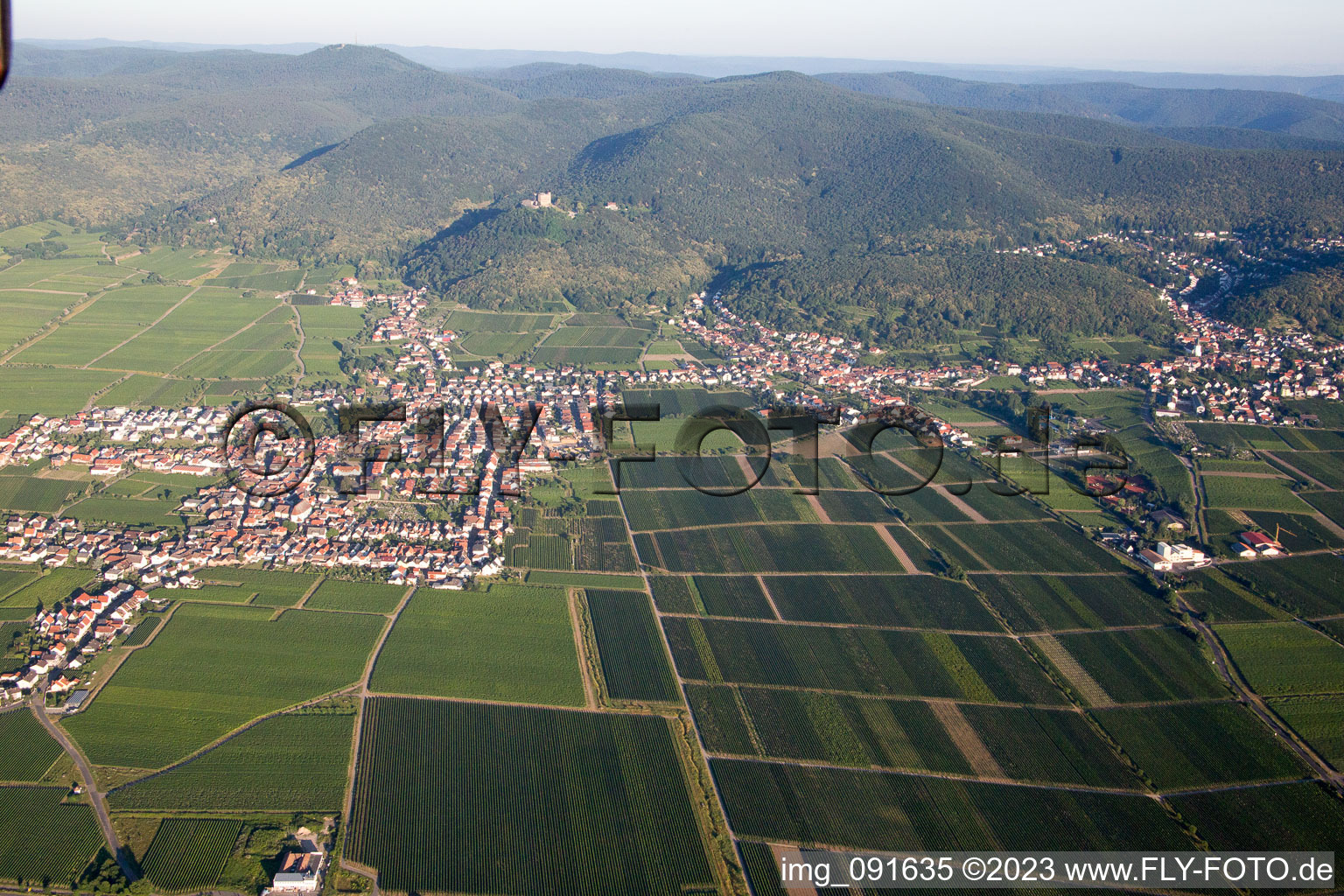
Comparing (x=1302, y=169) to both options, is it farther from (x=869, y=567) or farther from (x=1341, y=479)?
(x=869, y=567)

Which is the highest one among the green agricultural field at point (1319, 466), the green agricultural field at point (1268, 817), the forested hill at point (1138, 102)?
the forested hill at point (1138, 102)

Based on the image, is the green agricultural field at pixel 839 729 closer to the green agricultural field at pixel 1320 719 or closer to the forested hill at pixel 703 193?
the green agricultural field at pixel 1320 719

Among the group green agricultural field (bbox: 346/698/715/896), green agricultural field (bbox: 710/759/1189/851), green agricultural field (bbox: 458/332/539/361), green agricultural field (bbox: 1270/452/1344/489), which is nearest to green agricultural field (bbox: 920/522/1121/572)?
green agricultural field (bbox: 710/759/1189/851)

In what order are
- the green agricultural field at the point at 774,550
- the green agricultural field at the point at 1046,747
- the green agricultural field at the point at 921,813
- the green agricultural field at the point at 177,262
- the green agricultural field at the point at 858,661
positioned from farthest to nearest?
the green agricultural field at the point at 177,262 < the green agricultural field at the point at 774,550 < the green agricultural field at the point at 858,661 < the green agricultural field at the point at 1046,747 < the green agricultural field at the point at 921,813

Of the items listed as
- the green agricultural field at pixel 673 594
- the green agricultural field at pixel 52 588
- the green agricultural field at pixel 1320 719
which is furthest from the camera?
the green agricultural field at pixel 673 594

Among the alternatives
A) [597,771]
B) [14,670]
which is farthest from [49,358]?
[597,771]

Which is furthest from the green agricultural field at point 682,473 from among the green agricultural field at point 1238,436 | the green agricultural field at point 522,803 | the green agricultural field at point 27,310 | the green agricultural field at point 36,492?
the green agricultural field at point 27,310
